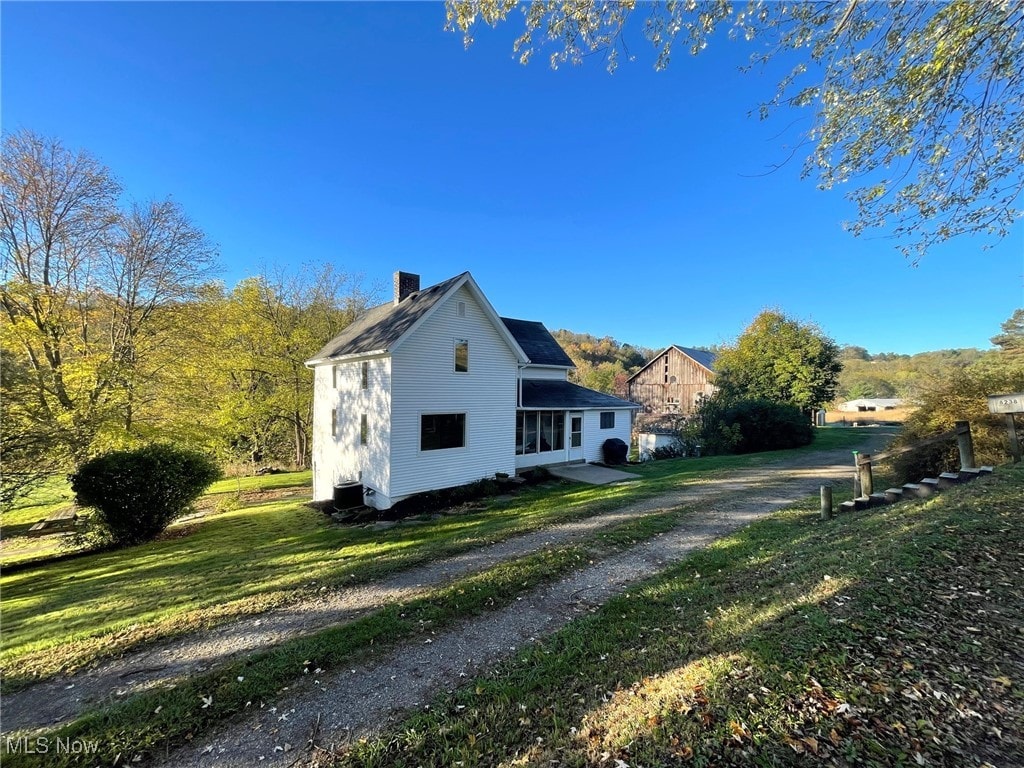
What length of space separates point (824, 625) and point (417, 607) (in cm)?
443

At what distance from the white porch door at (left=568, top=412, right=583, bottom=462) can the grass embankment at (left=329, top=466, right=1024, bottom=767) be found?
12.7 metres

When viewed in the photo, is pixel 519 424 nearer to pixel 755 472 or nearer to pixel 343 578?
pixel 755 472

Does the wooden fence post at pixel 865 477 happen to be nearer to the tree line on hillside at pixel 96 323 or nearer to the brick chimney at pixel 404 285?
the brick chimney at pixel 404 285

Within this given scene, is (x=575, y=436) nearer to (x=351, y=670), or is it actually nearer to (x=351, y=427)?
(x=351, y=427)

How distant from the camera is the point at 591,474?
15711 mm

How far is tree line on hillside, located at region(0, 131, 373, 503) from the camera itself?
9031mm

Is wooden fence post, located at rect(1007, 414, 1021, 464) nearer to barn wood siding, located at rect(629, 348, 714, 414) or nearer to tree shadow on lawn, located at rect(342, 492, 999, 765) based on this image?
tree shadow on lawn, located at rect(342, 492, 999, 765)

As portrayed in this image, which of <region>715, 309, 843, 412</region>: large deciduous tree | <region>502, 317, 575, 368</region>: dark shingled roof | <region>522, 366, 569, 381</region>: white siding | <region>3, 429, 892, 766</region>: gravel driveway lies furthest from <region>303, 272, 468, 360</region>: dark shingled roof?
<region>715, 309, 843, 412</region>: large deciduous tree

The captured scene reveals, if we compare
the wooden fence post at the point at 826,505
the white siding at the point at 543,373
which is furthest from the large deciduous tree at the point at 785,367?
the wooden fence post at the point at 826,505

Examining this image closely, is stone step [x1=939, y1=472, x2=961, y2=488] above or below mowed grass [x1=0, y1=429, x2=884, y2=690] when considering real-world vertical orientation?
above

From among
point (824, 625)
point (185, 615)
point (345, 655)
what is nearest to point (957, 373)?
point (824, 625)

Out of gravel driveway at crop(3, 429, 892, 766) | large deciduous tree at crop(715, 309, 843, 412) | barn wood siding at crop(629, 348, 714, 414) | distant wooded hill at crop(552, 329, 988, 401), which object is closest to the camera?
gravel driveway at crop(3, 429, 892, 766)

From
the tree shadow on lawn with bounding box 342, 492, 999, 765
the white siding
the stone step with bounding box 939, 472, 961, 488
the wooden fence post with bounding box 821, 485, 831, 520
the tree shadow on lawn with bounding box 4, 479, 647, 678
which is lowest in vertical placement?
the tree shadow on lawn with bounding box 4, 479, 647, 678

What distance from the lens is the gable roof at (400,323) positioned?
1227 centimetres
